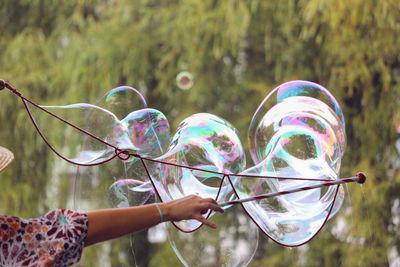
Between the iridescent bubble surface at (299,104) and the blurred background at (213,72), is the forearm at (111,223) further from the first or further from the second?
the blurred background at (213,72)

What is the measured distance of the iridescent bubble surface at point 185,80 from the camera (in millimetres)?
3656

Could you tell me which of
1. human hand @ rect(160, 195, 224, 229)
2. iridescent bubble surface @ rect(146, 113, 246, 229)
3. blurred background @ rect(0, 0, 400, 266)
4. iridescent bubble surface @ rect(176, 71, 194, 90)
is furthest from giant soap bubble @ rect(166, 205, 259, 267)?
iridescent bubble surface @ rect(176, 71, 194, 90)

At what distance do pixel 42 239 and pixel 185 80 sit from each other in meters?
2.72

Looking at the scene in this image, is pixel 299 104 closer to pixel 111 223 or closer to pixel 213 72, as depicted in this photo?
pixel 111 223

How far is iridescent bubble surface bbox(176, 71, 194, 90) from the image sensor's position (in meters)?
3.66

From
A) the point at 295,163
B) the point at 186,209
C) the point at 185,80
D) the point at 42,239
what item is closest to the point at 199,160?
the point at 295,163

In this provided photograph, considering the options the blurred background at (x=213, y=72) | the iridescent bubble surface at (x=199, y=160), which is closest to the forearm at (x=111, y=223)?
the iridescent bubble surface at (x=199, y=160)

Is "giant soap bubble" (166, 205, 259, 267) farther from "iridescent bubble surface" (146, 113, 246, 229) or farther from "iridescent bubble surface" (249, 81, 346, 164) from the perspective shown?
"iridescent bubble surface" (249, 81, 346, 164)

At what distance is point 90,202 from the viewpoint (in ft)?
6.46

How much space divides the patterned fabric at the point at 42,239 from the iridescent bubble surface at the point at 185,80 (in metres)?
2.65

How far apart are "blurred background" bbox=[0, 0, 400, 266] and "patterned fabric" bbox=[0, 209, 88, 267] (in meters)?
2.26

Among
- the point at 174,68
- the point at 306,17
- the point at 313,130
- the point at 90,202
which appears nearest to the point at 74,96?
the point at 174,68

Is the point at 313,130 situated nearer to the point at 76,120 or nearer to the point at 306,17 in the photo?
the point at 76,120

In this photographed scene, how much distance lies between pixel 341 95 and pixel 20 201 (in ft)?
7.01
